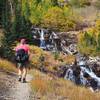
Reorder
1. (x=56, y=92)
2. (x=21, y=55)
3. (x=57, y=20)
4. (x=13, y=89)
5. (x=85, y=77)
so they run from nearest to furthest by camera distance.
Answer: (x=56, y=92), (x=13, y=89), (x=21, y=55), (x=85, y=77), (x=57, y=20)

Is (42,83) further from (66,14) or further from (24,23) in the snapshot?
(66,14)

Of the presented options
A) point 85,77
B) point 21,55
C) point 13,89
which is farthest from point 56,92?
point 85,77

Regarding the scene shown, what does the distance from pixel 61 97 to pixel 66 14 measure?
8274 centimetres

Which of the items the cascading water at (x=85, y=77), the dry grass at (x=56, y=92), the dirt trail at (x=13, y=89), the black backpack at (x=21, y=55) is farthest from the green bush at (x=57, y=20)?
the dry grass at (x=56, y=92)

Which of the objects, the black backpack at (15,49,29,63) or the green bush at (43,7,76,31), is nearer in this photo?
the black backpack at (15,49,29,63)

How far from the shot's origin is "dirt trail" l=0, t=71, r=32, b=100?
2052 centimetres

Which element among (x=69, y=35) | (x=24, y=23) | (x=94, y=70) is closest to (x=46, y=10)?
(x=69, y=35)

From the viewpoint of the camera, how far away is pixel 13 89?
2250 centimetres

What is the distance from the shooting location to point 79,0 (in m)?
129

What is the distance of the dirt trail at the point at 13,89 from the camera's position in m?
20.5

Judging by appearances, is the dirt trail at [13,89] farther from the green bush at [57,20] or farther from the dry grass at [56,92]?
the green bush at [57,20]

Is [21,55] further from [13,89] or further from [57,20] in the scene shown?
[57,20]

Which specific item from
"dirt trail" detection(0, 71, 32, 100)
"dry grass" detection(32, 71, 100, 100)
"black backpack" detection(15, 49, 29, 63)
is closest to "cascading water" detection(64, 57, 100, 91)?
"dirt trail" detection(0, 71, 32, 100)

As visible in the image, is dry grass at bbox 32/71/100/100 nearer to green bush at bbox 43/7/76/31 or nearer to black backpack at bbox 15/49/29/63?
black backpack at bbox 15/49/29/63
